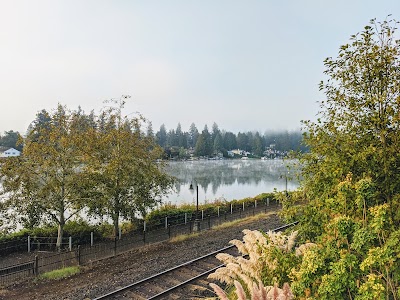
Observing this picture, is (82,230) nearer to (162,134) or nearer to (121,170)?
A: (121,170)

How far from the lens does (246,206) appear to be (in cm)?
2978

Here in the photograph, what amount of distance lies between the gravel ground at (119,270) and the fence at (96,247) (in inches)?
28.6

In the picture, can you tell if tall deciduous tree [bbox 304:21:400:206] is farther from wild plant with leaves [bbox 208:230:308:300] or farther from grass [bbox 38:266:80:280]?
grass [bbox 38:266:80:280]

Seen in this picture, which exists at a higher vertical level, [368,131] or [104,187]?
[368,131]

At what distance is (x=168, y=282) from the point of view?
1130 centimetres

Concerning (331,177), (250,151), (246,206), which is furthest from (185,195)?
(250,151)

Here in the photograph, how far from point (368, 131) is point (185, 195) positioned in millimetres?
39166

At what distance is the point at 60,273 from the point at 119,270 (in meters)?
2.24

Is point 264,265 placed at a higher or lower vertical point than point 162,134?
lower

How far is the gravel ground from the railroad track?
28.5 inches

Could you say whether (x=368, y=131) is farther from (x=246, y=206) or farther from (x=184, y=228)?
(x=246, y=206)

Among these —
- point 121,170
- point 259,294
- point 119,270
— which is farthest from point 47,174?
point 259,294

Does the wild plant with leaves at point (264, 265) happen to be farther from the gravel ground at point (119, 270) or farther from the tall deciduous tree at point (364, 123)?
the gravel ground at point (119, 270)

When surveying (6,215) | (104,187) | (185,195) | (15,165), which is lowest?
(185,195)
